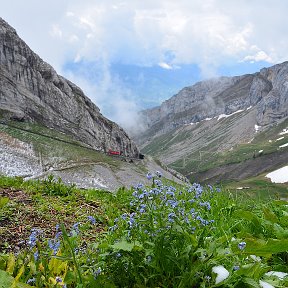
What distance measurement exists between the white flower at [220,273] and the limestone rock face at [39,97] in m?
58.0

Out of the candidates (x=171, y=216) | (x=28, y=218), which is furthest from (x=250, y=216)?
(x=28, y=218)

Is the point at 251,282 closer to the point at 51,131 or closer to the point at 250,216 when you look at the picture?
the point at 250,216

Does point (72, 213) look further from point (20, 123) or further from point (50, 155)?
point (20, 123)

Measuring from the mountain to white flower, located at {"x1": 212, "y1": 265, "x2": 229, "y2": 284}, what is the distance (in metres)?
30.0

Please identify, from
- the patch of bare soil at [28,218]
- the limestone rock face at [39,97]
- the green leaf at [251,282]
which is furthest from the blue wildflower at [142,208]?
the limestone rock face at [39,97]

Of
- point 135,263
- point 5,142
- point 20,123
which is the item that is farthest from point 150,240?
point 20,123

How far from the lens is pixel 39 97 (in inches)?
2874

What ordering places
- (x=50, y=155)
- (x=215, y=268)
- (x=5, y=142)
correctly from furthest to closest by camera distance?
1. (x=50, y=155)
2. (x=5, y=142)
3. (x=215, y=268)

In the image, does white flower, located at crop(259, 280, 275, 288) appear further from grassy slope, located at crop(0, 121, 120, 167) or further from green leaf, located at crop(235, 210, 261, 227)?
grassy slope, located at crop(0, 121, 120, 167)

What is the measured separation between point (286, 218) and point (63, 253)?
11.9 feet

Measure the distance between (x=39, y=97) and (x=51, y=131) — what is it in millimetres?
12733

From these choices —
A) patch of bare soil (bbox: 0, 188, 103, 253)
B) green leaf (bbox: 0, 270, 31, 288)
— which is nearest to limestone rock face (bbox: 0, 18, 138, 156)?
patch of bare soil (bbox: 0, 188, 103, 253)

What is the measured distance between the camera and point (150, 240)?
4.55m

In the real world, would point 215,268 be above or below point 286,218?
below
